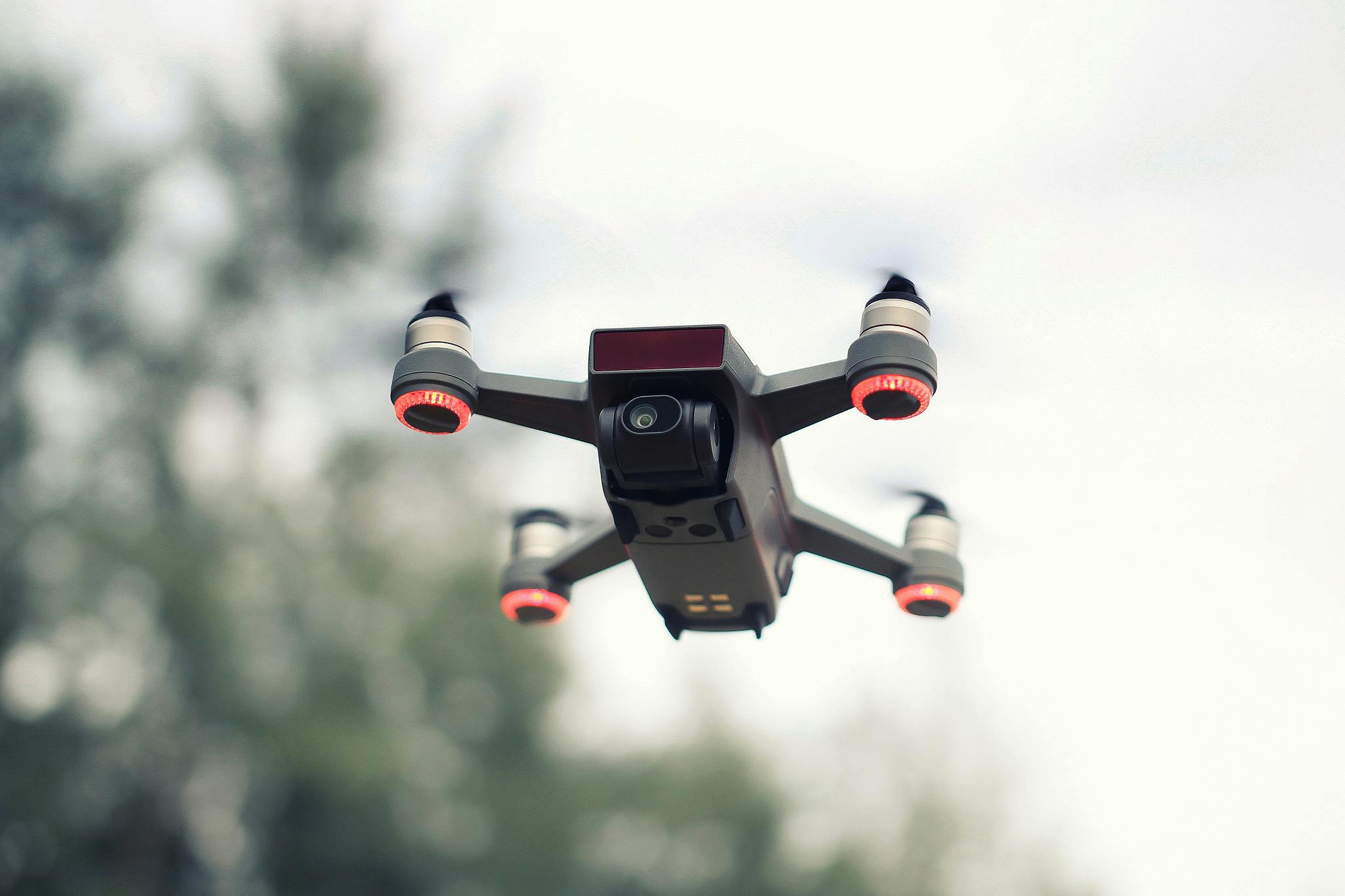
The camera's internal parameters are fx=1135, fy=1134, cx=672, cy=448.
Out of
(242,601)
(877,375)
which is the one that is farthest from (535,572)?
(242,601)

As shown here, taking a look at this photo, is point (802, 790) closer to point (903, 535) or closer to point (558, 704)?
point (558, 704)

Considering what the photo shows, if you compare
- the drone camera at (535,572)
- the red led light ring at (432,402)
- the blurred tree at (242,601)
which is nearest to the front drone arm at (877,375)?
the red led light ring at (432,402)

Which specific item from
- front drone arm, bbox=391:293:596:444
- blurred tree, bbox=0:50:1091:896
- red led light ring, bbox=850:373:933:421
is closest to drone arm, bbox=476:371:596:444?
front drone arm, bbox=391:293:596:444

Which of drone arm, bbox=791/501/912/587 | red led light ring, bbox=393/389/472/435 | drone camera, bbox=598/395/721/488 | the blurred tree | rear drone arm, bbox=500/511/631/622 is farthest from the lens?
the blurred tree

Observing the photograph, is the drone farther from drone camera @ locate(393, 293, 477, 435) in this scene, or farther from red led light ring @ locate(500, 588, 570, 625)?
red led light ring @ locate(500, 588, 570, 625)

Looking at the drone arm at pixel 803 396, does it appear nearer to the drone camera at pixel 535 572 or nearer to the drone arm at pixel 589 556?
the drone arm at pixel 589 556

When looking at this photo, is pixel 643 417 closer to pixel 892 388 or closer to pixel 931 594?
pixel 892 388
